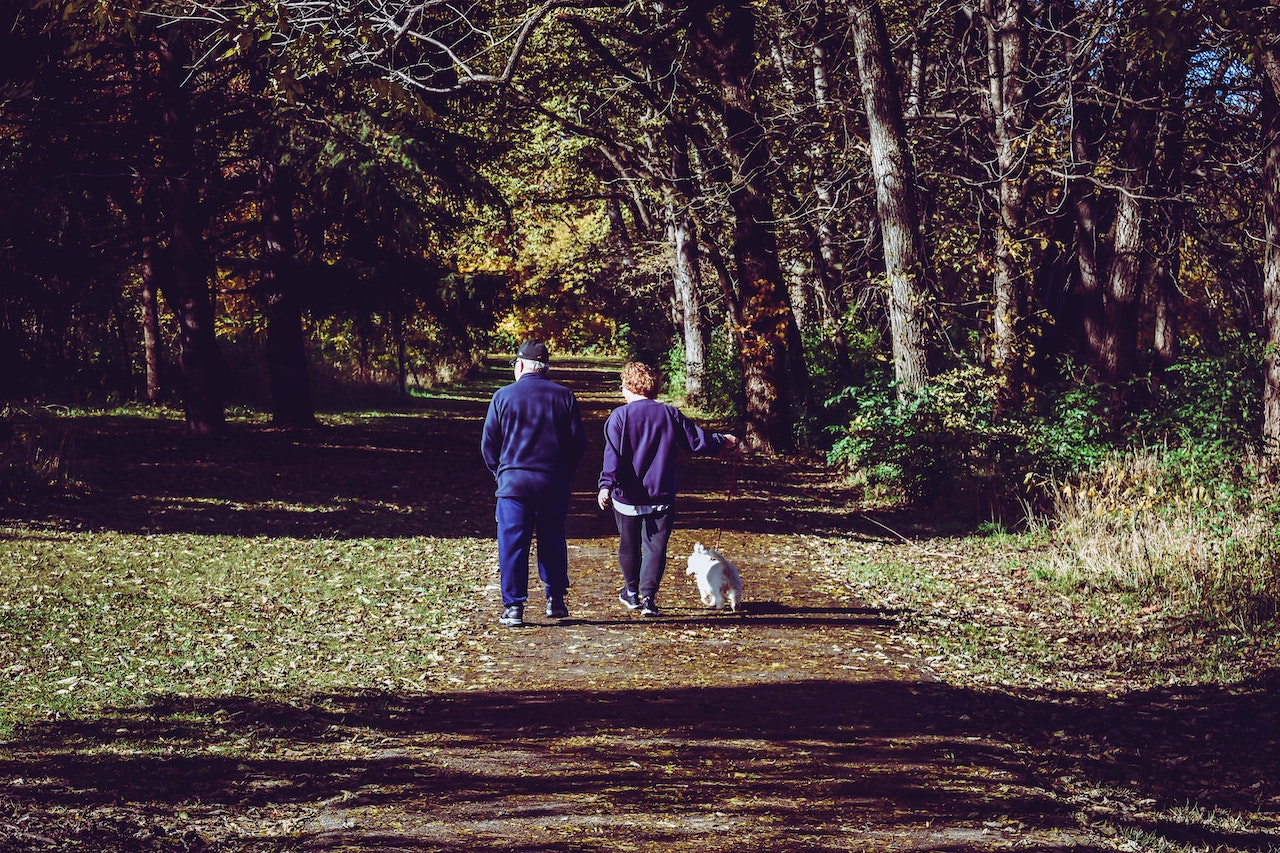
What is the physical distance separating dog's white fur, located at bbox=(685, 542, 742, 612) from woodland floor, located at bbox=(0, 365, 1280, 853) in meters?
0.17

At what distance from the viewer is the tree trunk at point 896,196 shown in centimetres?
1641

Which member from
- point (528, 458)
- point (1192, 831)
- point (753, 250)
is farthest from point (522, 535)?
point (753, 250)

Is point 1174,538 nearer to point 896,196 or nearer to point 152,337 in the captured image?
point 896,196

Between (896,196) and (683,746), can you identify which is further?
(896,196)

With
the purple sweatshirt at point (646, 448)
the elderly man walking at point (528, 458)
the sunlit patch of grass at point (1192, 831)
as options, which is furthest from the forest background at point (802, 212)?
the sunlit patch of grass at point (1192, 831)

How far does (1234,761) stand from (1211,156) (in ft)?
48.8

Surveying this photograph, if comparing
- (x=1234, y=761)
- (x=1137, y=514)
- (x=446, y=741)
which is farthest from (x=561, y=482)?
(x=1137, y=514)

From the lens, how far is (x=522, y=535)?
9.06 m

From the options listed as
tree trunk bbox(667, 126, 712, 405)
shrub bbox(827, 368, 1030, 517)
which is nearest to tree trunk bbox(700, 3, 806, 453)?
tree trunk bbox(667, 126, 712, 405)

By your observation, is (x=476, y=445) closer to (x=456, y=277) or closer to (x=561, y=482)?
(x=456, y=277)

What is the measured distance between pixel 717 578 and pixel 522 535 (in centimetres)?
163

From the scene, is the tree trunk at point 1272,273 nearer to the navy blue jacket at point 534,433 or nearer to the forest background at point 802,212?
the forest background at point 802,212

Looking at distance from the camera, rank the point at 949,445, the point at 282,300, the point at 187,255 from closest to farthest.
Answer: the point at 949,445
the point at 187,255
the point at 282,300

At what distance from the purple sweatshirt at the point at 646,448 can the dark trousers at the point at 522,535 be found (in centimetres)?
42
